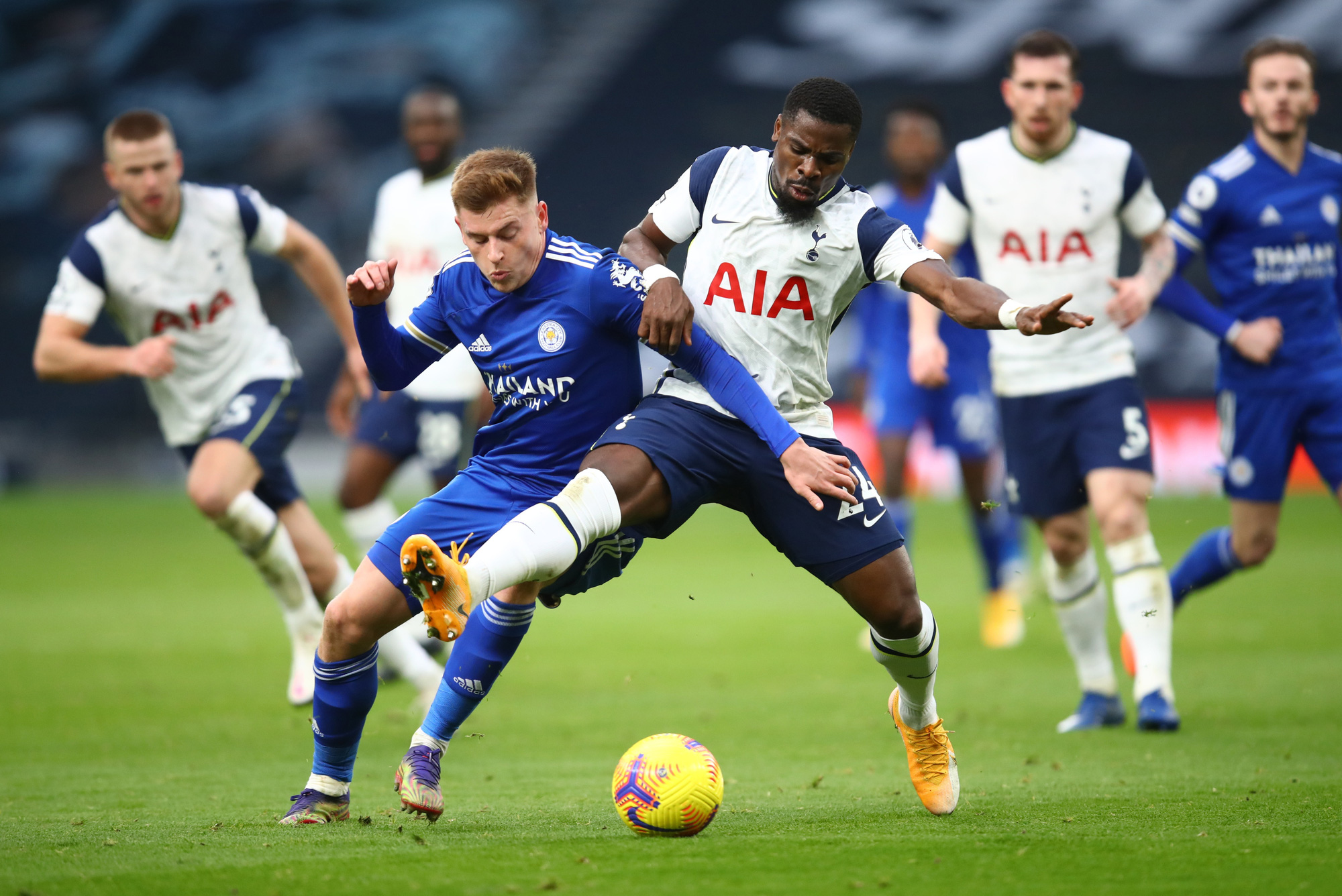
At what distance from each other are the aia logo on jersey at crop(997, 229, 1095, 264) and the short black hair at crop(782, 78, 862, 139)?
233 cm

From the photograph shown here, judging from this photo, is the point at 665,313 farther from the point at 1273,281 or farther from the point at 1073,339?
the point at 1273,281

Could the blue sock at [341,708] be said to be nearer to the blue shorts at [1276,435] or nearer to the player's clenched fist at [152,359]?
the player's clenched fist at [152,359]

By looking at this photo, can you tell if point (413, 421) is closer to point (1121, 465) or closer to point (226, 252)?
point (226, 252)

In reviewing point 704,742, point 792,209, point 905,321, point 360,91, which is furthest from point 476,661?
point 360,91

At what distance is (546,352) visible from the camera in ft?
15.3

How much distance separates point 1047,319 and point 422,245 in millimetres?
5126

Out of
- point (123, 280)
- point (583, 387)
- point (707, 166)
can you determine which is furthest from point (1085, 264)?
point (123, 280)

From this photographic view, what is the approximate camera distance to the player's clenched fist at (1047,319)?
13.1ft

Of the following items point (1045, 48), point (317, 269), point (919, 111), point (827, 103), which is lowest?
point (317, 269)

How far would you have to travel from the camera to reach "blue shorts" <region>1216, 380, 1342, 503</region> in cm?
684

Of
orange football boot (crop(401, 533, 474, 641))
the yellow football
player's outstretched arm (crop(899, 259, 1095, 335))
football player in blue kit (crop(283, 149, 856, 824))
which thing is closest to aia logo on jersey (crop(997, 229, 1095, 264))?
player's outstretched arm (crop(899, 259, 1095, 335))

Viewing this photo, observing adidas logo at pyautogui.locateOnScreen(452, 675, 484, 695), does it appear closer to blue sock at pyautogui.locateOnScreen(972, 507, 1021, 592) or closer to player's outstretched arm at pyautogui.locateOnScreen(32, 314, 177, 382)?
player's outstretched arm at pyautogui.locateOnScreen(32, 314, 177, 382)

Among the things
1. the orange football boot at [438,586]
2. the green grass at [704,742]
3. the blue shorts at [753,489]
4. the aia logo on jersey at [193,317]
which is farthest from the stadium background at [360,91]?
the orange football boot at [438,586]

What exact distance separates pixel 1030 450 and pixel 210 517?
3747 mm
